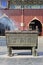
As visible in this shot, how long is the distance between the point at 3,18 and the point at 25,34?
844 inches

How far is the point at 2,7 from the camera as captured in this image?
34.2 metres

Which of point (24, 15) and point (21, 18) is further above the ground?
point (24, 15)

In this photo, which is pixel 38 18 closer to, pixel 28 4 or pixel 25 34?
pixel 28 4

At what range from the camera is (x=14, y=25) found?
31.0 metres

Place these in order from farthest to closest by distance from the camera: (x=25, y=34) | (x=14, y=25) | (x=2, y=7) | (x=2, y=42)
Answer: (x=2, y=7)
(x=14, y=25)
(x=2, y=42)
(x=25, y=34)

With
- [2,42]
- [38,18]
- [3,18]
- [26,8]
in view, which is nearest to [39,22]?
[38,18]

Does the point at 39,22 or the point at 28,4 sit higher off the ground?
the point at 28,4

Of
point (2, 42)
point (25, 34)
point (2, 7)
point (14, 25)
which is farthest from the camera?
point (2, 7)

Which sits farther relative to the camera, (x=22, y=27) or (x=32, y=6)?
(x=32, y=6)

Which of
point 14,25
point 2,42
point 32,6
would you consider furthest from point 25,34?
point 32,6

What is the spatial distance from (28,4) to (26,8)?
7.28ft

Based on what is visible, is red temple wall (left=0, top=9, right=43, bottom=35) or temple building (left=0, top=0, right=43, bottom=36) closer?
temple building (left=0, top=0, right=43, bottom=36)

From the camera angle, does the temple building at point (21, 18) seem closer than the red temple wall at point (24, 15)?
Yes

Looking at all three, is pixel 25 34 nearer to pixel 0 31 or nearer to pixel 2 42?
pixel 2 42
